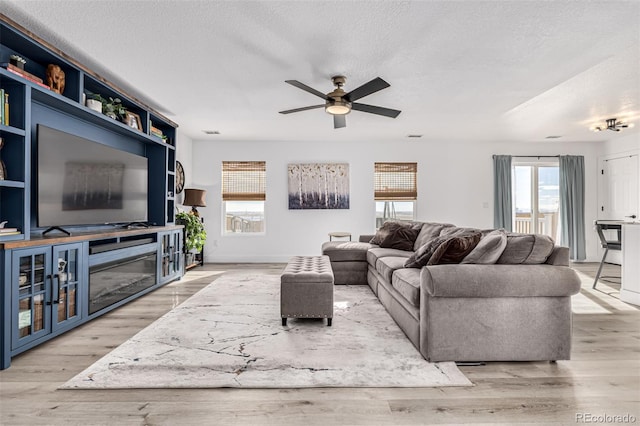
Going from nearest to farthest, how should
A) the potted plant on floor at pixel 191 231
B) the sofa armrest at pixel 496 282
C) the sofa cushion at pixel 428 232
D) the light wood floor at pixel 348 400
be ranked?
the light wood floor at pixel 348 400 < the sofa armrest at pixel 496 282 < the sofa cushion at pixel 428 232 < the potted plant on floor at pixel 191 231

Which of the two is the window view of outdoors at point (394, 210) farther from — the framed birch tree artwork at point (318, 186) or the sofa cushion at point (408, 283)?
the sofa cushion at point (408, 283)

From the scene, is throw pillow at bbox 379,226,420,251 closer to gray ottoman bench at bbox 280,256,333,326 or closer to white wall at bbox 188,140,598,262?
gray ottoman bench at bbox 280,256,333,326

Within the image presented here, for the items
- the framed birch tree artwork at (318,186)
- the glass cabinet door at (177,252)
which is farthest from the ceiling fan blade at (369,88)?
the framed birch tree artwork at (318,186)

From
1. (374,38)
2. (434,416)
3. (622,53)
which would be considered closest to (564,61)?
(622,53)

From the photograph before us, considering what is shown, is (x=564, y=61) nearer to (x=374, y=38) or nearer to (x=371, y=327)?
(x=374, y=38)

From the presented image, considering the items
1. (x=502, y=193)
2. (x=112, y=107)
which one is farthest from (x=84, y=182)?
(x=502, y=193)

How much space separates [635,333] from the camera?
3.02 metres

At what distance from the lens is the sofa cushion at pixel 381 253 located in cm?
427

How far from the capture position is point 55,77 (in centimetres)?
306

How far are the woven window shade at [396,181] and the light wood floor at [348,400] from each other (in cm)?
506

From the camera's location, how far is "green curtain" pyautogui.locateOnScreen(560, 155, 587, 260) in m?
7.34

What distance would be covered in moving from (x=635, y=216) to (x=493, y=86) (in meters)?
4.99

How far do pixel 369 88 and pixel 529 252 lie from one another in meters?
1.96

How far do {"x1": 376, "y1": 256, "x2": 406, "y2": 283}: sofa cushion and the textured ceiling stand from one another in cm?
194
